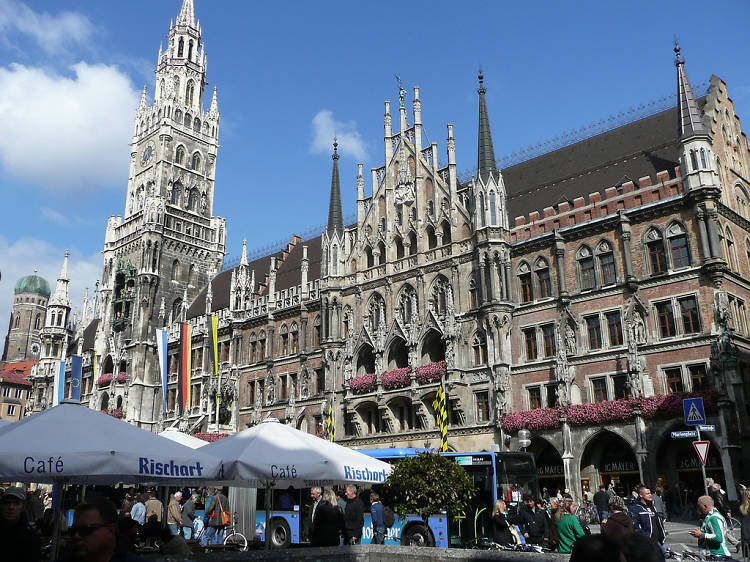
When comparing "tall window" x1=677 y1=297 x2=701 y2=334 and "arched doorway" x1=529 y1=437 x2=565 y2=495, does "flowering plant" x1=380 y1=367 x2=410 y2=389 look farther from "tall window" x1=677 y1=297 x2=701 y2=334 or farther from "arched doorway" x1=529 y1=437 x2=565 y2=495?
"tall window" x1=677 y1=297 x2=701 y2=334

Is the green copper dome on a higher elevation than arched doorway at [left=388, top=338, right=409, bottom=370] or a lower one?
higher

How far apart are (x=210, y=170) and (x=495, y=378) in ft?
136

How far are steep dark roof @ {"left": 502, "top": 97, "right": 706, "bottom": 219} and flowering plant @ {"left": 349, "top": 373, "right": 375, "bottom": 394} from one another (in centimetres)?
1143

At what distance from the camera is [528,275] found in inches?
1302

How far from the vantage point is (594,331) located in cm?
3002

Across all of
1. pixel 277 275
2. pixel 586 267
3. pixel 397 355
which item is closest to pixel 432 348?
pixel 397 355

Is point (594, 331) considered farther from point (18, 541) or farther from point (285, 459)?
point (18, 541)

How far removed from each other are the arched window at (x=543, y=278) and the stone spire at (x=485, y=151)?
5.24 meters

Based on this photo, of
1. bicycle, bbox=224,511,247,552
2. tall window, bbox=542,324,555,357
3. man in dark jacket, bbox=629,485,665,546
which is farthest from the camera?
tall window, bbox=542,324,555,357

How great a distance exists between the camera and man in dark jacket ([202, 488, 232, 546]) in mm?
17672

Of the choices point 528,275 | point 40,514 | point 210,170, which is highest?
point 210,170

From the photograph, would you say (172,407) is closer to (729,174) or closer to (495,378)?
(495,378)

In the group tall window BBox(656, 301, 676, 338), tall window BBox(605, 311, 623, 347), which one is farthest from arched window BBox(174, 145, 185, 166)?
tall window BBox(656, 301, 676, 338)

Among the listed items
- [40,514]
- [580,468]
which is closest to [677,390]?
[580,468]
